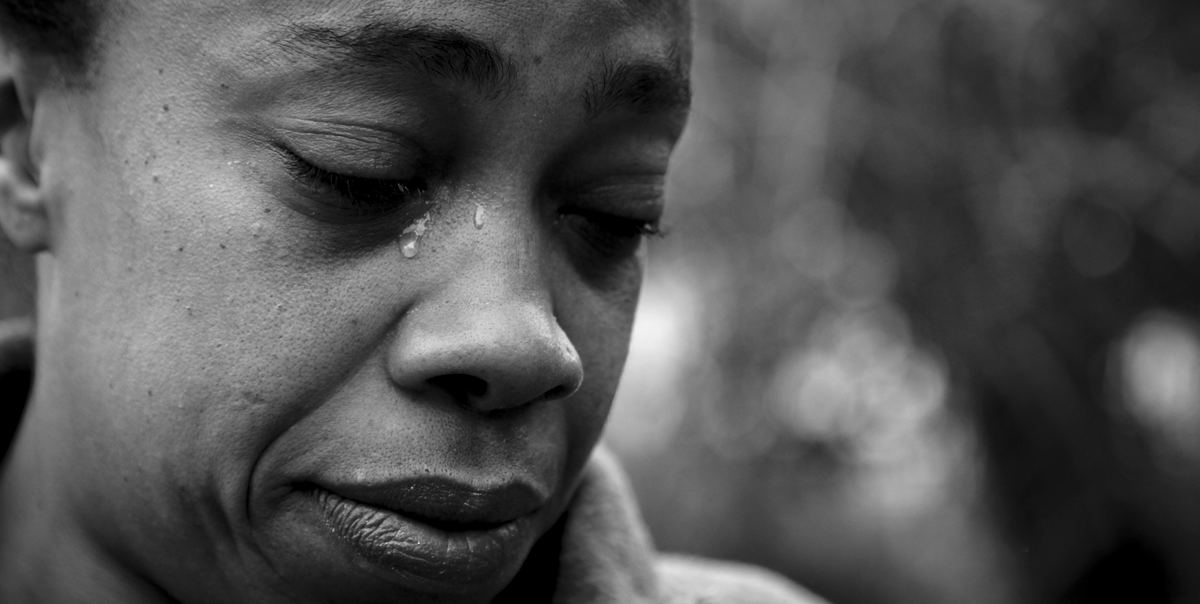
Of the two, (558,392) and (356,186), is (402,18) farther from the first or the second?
(558,392)

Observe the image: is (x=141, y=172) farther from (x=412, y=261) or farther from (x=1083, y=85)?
(x=1083, y=85)

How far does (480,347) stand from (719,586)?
0.96 metres

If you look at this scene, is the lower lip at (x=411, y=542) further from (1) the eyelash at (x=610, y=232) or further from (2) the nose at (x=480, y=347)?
(1) the eyelash at (x=610, y=232)

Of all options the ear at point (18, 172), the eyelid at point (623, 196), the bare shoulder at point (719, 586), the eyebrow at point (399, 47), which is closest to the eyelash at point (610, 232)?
the eyelid at point (623, 196)

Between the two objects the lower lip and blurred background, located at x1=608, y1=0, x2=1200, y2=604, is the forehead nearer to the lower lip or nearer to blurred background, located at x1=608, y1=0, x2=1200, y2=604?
the lower lip

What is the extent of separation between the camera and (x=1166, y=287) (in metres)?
5.28

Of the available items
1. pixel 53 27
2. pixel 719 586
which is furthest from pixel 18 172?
pixel 719 586

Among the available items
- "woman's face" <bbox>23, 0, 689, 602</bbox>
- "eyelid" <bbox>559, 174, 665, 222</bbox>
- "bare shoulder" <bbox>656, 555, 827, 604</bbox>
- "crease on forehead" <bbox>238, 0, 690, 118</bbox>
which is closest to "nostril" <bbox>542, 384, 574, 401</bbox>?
"woman's face" <bbox>23, 0, 689, 602</bbox>

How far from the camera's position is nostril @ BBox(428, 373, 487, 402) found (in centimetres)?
145

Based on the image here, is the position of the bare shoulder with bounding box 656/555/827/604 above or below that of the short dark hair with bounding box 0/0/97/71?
below

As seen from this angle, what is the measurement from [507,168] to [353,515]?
42 cm

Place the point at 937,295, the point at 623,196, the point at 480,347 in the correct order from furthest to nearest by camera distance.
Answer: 1. the point at 937,295
2. the point at 623,196
3. the point at 480,347

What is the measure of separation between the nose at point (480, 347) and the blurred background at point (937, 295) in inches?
146

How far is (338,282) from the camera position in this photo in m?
1.47
